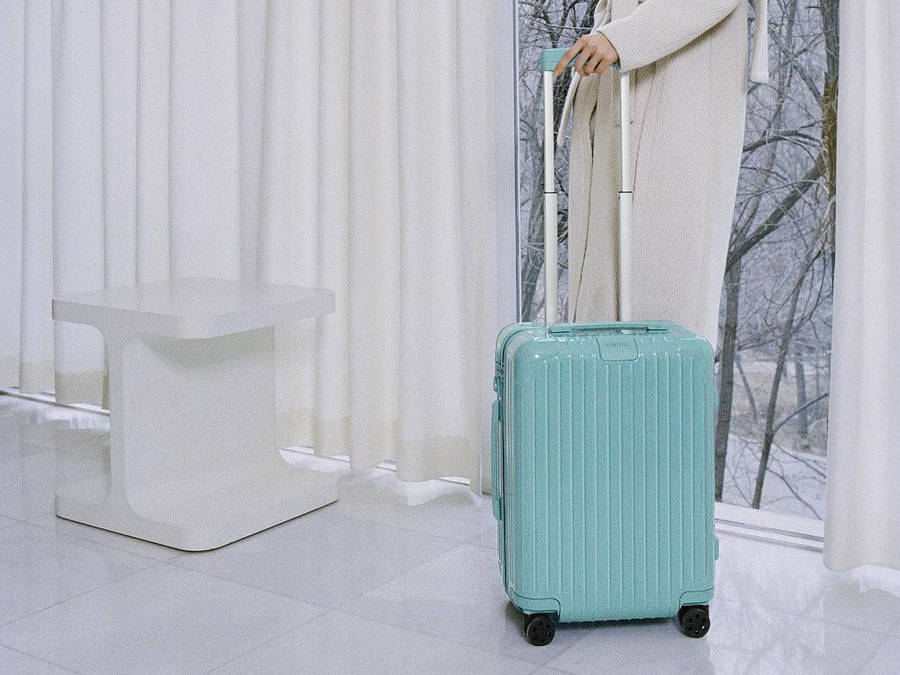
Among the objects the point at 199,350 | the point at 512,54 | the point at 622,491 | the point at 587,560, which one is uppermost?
the point at 512,54

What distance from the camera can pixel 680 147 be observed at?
6.25 ft

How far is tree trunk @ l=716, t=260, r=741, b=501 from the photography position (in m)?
2.35

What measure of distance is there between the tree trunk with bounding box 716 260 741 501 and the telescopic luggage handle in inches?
20.3

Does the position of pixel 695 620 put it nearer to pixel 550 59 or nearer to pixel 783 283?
pixel 783 283

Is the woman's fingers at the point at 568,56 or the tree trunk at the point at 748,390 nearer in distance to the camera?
the woman's fingers at the point at 568,56

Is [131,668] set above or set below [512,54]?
below

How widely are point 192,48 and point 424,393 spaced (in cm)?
112

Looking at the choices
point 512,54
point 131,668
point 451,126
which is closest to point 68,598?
point 131,668

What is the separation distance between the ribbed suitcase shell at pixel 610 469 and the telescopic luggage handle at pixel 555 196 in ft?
0.39

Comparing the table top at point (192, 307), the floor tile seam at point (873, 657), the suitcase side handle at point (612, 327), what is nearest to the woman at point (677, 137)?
the suitcase side handle at point (612, 327)

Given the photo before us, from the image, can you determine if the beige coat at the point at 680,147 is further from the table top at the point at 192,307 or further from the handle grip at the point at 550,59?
the table top at the point at 192,307

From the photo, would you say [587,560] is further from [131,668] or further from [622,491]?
[131,668]

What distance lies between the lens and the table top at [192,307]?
7.06ft

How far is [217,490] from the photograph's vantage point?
2.43 meters
